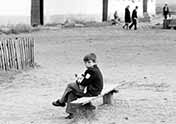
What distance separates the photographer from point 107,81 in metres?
13.7

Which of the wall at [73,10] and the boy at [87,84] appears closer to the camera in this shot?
the boy at [87,84]

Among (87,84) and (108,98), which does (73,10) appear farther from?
(87,84)

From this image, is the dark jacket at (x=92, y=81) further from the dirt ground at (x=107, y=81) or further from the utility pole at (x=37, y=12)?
the utility pole at (x=37, y=12)

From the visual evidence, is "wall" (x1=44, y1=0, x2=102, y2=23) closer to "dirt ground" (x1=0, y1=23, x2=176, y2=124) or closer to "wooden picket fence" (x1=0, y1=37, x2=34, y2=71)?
"dirt ground" (x1=0, y1=23, x2=176, y2=124)

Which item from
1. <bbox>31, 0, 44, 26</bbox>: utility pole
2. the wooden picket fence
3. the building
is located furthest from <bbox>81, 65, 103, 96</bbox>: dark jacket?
the building

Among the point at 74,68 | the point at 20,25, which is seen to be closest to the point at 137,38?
the point at 20,25

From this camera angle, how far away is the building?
35.9m

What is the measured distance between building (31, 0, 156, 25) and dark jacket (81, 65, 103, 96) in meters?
26.5

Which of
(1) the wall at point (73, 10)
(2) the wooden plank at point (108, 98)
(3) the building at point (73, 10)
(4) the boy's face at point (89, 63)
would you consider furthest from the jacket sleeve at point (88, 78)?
(1) the wall at point (73, 10)

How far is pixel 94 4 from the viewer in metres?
42.1

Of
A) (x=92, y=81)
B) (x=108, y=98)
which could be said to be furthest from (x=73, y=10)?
(x=92, y=81)

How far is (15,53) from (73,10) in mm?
24122

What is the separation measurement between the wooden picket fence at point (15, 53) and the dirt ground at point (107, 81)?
341 mm

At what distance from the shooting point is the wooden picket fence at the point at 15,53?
1478 centimetres
